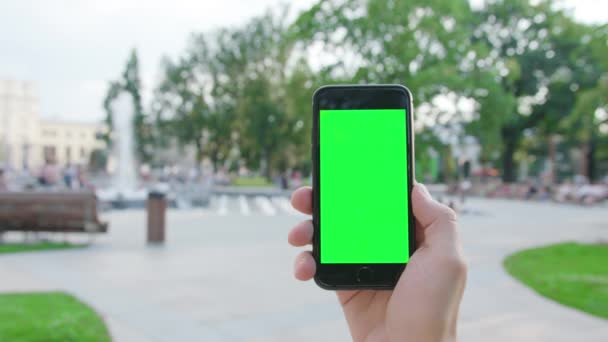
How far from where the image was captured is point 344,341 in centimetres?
491

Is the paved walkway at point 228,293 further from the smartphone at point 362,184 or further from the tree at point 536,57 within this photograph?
the tree at point 536,57

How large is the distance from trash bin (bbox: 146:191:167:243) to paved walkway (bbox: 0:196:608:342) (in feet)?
1.17

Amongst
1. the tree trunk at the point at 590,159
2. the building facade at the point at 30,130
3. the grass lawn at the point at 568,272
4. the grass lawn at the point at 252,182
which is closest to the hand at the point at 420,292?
the grass lawn at the point at 568,272

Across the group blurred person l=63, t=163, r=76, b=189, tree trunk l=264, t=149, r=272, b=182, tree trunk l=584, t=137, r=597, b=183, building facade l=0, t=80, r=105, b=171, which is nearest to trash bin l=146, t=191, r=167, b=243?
blurred person l=63, t=163, r=76, b=189

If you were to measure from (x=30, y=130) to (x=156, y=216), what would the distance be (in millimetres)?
133945

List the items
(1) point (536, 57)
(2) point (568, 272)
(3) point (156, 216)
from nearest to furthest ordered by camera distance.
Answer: (2) point (568, 272) < (3) point (156, 216) < (1) point (536, 57)

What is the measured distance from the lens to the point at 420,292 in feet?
5.96

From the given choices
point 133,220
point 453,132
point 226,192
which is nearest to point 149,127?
point 226,192

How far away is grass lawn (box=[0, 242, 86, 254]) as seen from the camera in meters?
10.2

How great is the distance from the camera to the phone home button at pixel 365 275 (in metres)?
2.01

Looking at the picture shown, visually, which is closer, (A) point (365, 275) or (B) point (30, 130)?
(A) point (365, 275)

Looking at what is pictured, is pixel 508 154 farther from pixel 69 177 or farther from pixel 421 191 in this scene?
pixel 421 191

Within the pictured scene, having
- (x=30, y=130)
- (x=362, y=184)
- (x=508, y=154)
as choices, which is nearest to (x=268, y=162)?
(x=508, y=154)

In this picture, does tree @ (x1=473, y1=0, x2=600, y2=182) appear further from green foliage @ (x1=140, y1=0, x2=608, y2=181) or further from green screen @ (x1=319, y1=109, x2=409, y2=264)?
green screen @ (x1=319, y1=109, x2=409, y2=264)
